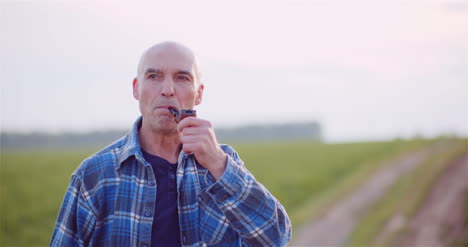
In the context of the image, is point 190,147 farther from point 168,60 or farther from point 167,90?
point 168,60

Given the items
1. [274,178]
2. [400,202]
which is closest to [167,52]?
[400,202]

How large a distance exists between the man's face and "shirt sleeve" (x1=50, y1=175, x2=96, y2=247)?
1.72ft

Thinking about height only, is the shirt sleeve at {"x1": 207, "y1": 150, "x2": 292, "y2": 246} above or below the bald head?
below

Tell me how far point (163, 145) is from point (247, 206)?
598 millimetres

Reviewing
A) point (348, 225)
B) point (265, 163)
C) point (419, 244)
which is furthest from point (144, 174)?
point (265, 163)

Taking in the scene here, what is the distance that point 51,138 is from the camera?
3135 inches

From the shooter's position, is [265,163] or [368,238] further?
[265,163]

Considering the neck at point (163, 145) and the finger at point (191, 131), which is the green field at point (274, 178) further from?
the finger at point (191, 131)

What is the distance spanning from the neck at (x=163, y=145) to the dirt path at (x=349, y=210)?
13766 millimetres

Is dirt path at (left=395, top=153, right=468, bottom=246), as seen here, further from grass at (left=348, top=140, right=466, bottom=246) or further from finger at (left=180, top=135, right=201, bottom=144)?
finger at (left=180, top=135, right=201, bottom=144)

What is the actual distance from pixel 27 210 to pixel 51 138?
56975 millimetres

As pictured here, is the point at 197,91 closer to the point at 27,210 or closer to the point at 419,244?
the point at 419,244

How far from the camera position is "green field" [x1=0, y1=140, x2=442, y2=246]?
2338cm

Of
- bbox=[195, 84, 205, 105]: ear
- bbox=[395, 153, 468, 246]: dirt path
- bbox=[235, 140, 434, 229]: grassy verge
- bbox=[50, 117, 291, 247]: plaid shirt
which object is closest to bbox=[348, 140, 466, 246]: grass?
bbox=[395, 153, 468, 246]: dirt path
